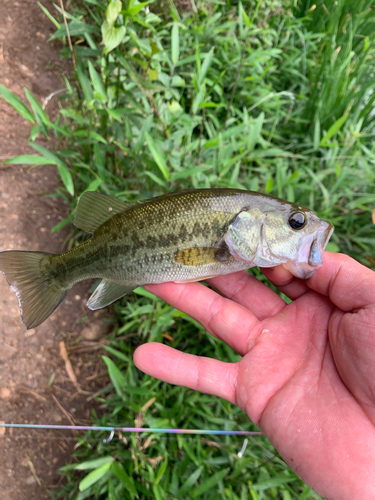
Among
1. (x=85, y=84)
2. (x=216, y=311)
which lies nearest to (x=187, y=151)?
(x=85, y=84)

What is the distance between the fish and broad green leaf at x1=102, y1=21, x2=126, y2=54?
112cm

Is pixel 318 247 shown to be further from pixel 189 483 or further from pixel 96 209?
pixel 189 483

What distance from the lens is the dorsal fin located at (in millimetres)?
2449

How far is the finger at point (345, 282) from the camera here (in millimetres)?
2016

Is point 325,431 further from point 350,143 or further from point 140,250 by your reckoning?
point 350,143

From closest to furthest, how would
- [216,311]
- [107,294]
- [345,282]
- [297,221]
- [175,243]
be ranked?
1. [345,282]
2. [297,221]
3. [175,243]
4. [216,311]
5. [107,294]

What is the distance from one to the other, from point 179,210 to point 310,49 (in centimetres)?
415

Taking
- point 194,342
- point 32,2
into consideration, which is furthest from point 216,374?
point 32,2

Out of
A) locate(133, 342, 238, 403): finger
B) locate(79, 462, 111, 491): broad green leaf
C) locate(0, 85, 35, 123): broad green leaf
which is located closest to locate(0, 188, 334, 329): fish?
locate(133, 342, 238, 403): finger

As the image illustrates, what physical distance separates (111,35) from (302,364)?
279cm

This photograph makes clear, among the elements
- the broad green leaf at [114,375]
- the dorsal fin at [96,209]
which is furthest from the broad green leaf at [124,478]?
the dorsal fin at [96,209]

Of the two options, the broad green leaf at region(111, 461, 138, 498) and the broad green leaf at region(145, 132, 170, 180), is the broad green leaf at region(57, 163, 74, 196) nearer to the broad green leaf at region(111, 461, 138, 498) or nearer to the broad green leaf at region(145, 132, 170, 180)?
the broad green leaf at region(145, 132, 170, 180)

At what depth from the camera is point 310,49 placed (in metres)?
4.73

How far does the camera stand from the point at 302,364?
2.19 meters
